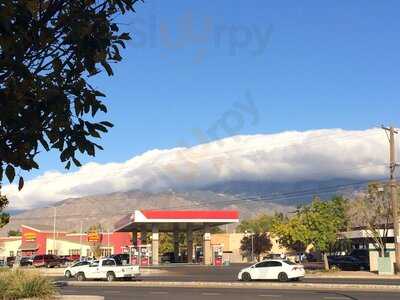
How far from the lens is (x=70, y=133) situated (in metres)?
5.11

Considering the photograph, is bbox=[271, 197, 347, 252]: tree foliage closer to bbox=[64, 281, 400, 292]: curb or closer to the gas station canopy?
bbox=[64, 281, 400, 292]: curb

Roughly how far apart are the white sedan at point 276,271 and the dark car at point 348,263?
19.9 m

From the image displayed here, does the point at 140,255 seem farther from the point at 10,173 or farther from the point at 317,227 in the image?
the point at 10,173

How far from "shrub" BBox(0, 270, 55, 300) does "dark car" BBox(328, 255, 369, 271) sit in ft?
126

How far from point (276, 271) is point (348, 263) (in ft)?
71.7

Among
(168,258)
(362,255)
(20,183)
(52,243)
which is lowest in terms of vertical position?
(168,258)

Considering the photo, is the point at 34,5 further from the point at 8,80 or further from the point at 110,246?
the point at 110,246

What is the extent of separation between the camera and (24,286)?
20.8 m

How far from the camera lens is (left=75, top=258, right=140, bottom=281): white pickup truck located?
40844 millimetres

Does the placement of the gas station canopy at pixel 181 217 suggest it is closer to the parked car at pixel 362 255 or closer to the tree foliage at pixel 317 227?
the parked car at pixel 362 255

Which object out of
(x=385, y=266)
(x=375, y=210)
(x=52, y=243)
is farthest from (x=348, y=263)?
(x=52, y=243)

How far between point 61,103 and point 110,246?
12170 cm

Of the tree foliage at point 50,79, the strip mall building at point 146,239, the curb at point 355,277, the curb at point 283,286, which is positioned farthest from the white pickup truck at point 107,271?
the tree foliage at point 50,79

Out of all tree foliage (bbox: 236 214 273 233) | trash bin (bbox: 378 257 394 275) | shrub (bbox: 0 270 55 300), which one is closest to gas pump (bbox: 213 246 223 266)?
trash bin (bbox: 378 257 394 275)
